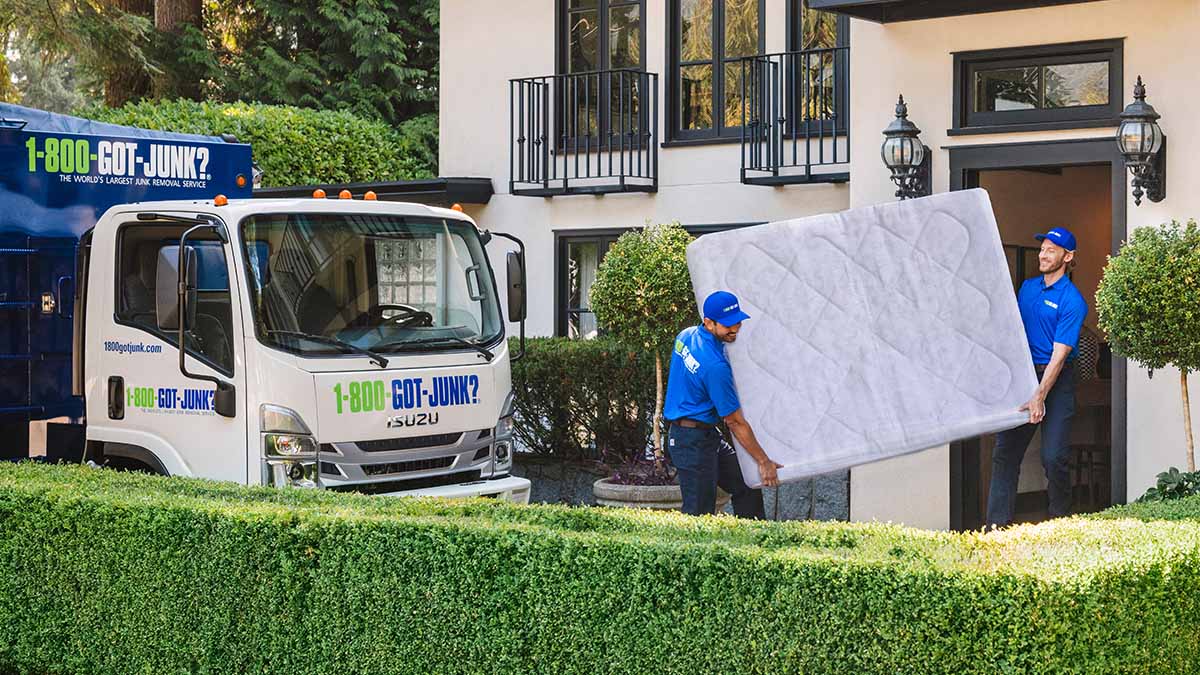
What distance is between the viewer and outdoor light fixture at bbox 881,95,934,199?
10195 mm

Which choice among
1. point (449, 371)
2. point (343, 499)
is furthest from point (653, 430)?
point (343, 499)

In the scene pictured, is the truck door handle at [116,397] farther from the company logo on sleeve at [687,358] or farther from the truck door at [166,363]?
the company logo on sleeve at [687,358]

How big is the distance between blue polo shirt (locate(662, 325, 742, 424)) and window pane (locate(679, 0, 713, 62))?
663 cm

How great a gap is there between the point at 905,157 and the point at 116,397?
5.38m

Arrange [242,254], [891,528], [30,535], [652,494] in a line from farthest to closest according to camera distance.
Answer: [652,494] < [242,254] < [30,535] < [891,528]

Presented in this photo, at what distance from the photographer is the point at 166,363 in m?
8.99

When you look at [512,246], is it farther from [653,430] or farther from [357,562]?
[357,562]

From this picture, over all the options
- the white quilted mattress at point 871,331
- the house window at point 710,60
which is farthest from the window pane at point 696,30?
the white quilted mattress at point 871,331

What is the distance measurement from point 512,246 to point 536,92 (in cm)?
164

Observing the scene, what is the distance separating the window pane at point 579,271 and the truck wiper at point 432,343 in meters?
6.19

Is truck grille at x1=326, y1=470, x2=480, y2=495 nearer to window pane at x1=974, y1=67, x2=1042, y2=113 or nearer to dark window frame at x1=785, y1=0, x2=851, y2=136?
window pane at x1=974, y1=67, x2=1042, y2=113

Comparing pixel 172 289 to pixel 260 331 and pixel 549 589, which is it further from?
pixel 549 589

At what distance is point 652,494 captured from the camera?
1128 centimetres

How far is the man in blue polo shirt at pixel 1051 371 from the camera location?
347 inches
